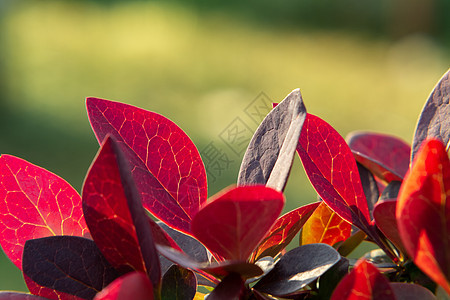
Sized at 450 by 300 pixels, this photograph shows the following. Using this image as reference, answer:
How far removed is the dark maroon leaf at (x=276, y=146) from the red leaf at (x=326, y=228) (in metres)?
0.08

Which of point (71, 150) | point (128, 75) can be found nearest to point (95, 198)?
point (71, 150)

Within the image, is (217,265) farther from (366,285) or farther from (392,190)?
(392,190)

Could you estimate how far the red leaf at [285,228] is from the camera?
0.89 feet

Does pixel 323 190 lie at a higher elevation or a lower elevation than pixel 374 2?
lower

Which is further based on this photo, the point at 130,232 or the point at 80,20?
the point at 80,20

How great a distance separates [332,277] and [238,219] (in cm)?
9

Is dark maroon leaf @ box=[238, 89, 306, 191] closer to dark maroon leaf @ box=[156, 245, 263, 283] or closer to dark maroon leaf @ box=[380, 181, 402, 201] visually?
dark maroon leaf @ box=[156, 245, 263, 283]

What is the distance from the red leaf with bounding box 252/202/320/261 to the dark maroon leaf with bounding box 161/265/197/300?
4cm

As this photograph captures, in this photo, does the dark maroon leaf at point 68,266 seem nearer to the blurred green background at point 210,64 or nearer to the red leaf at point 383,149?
the red leaf at point 383,149

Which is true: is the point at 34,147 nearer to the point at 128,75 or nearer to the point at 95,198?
the point at 128,75

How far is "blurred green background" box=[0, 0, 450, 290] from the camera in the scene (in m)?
3.98

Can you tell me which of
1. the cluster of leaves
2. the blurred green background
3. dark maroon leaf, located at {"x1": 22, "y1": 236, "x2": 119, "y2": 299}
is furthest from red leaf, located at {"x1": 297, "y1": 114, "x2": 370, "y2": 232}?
the blurred green background

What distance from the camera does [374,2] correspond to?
655 cm

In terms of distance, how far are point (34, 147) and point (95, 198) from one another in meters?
3.65
